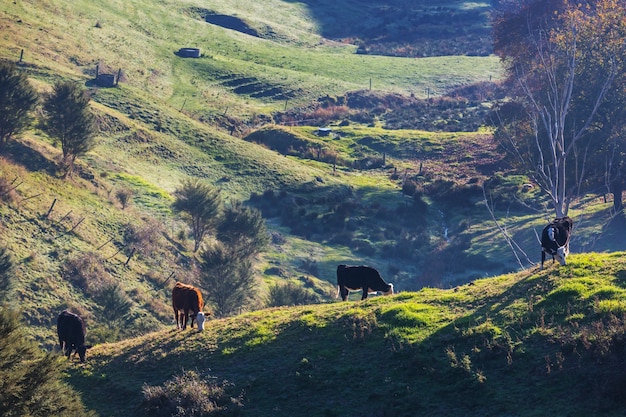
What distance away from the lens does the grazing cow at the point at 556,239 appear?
25847 millimetres

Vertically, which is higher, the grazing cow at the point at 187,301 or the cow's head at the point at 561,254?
the cow's head at the point at 561,254

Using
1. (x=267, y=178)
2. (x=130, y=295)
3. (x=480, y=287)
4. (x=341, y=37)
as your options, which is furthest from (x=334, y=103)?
(x=480, y=287)

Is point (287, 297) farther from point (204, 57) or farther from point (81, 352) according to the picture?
point (204, 57)

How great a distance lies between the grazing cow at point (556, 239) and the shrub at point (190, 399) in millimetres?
10894

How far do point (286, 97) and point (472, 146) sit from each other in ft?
119

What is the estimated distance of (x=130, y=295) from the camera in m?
57.7

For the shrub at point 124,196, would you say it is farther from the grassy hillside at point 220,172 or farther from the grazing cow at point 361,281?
the grazing cow at point 361,281

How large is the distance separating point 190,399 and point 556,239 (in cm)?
1259

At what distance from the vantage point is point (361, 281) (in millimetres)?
30453

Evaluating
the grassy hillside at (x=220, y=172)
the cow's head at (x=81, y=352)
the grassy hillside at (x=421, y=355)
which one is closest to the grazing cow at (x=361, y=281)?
the grassy hillside at (x=421, y=355)

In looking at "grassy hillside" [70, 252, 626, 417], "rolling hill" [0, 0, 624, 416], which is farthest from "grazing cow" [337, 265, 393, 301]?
"grassy hillside" [70, 252, 626, 417]

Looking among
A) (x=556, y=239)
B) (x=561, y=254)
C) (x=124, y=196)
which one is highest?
(x=556, y=239)

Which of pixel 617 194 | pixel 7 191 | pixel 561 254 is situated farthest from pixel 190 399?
pixel 617 194

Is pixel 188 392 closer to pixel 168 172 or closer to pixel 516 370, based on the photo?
pixel 516 370
